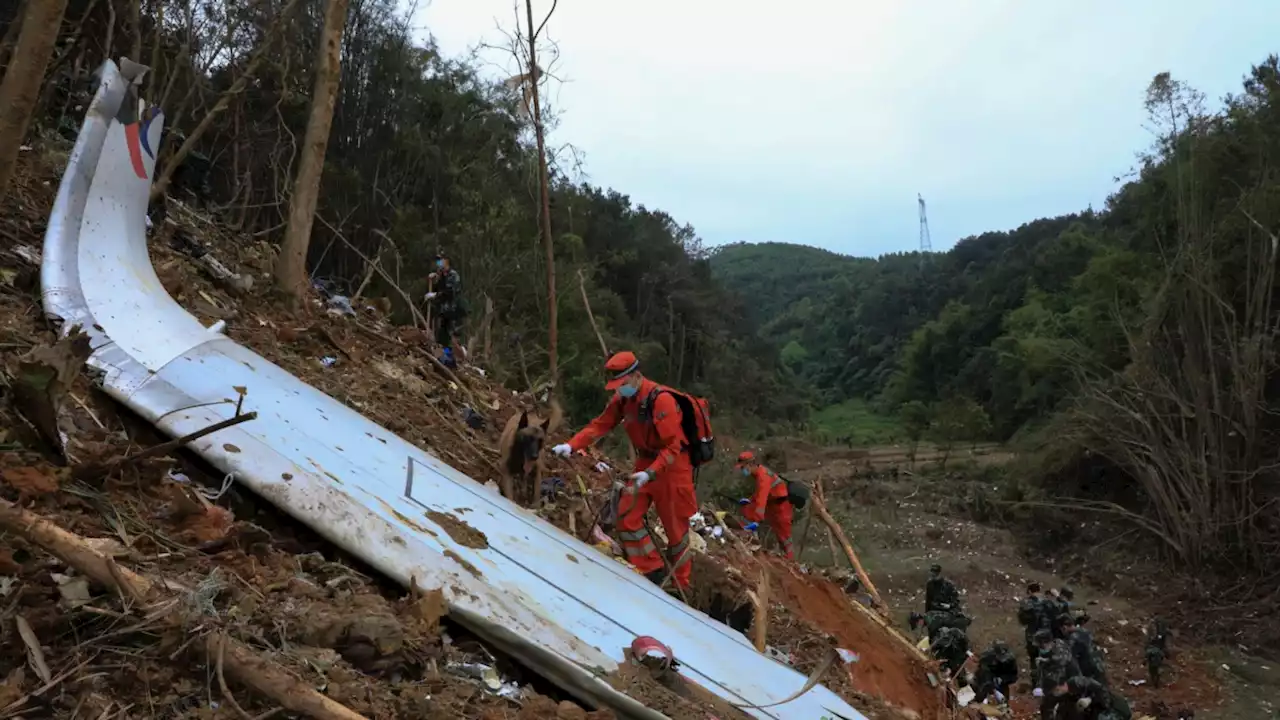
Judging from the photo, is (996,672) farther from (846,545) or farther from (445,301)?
(445,301)

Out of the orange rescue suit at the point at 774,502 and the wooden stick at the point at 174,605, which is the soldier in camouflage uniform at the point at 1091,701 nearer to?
the orange rescue suit at the point at 774,502

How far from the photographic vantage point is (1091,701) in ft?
21.2

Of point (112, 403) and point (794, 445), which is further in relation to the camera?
point (794, 445)

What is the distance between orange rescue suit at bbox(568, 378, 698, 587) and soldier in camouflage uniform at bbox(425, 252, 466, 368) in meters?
3.22

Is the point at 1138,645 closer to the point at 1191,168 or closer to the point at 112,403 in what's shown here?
the point at 1191,168

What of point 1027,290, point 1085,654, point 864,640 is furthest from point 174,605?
point 1027,290

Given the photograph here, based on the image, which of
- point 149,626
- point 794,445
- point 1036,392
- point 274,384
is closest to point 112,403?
point 274,384

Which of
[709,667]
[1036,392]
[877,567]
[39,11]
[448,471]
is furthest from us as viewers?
[1036,392]

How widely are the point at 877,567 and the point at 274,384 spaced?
42.1 ft

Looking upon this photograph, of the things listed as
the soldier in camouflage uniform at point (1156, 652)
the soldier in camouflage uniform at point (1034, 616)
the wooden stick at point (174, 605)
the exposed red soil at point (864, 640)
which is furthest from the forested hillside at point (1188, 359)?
the wooden stick at point (174, 605)

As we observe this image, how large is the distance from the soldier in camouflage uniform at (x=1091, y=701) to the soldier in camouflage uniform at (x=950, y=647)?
36.3 inches

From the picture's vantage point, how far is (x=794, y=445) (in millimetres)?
29797

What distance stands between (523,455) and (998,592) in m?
11.1

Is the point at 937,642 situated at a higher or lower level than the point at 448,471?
lower
